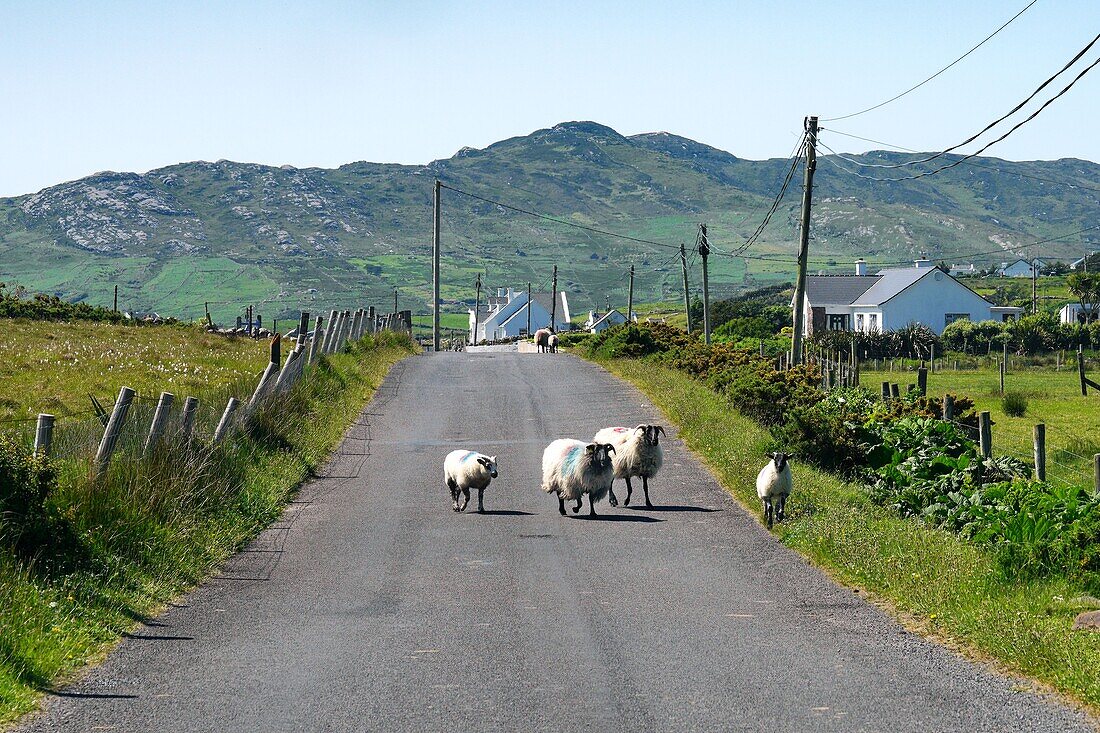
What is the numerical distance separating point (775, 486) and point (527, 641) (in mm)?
5970

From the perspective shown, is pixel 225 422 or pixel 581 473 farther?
pixel 225 422

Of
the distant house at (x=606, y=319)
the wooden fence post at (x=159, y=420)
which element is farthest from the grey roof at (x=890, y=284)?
the wooden fence post at (x=159, y=420)

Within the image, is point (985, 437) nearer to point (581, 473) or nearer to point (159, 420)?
point (581, 473)

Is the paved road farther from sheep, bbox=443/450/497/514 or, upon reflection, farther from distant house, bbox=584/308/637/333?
distant house, bbox=584/308/637/333

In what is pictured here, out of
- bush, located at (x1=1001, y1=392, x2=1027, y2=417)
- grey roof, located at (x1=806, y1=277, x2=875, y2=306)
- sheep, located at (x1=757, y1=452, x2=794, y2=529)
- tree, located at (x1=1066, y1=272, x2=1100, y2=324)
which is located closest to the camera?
sheep, located at (x1=757, y1=452, x2=794, y2=529)

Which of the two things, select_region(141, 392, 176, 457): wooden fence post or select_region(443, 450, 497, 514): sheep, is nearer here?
Answer: select_region(141, 392, 176, 457): wooden fence post

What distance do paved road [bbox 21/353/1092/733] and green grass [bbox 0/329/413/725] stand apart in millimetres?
293

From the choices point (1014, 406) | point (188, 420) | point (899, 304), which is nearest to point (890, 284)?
point (899, 304)

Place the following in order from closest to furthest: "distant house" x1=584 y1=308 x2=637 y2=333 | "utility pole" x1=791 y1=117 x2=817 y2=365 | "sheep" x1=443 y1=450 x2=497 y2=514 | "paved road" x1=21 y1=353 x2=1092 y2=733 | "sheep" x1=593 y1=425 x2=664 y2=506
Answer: "paved road" x1=21 y1=353 x2=1092 y2=733 < "sheep" x1=443 y1=450 x2=497 y2=514 < "sheep" x1=593 y1=425 x2=664 y2=506 < "utility pole" x1=791 y1=117 x2=817 y2=365 < "distant house" x1=584 y1=308 x2=637 y2=333

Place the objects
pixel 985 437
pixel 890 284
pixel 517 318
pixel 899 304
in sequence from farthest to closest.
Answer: pixel 517 318, pixel 890 284, pixel 899 304, pixel 985 437

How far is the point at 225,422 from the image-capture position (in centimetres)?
1633

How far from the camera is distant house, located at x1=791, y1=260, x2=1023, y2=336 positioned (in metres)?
90.2

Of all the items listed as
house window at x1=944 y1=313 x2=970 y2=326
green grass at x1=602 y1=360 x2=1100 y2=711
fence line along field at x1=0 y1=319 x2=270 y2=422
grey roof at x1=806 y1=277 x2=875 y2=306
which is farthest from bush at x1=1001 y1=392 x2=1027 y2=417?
grey roof at x1=806 y1=277 x2=875 y2=306

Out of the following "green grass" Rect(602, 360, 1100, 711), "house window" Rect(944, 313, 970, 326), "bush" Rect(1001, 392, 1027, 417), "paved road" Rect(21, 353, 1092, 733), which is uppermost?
"house window" Rect(944, 313, 970, 326)
